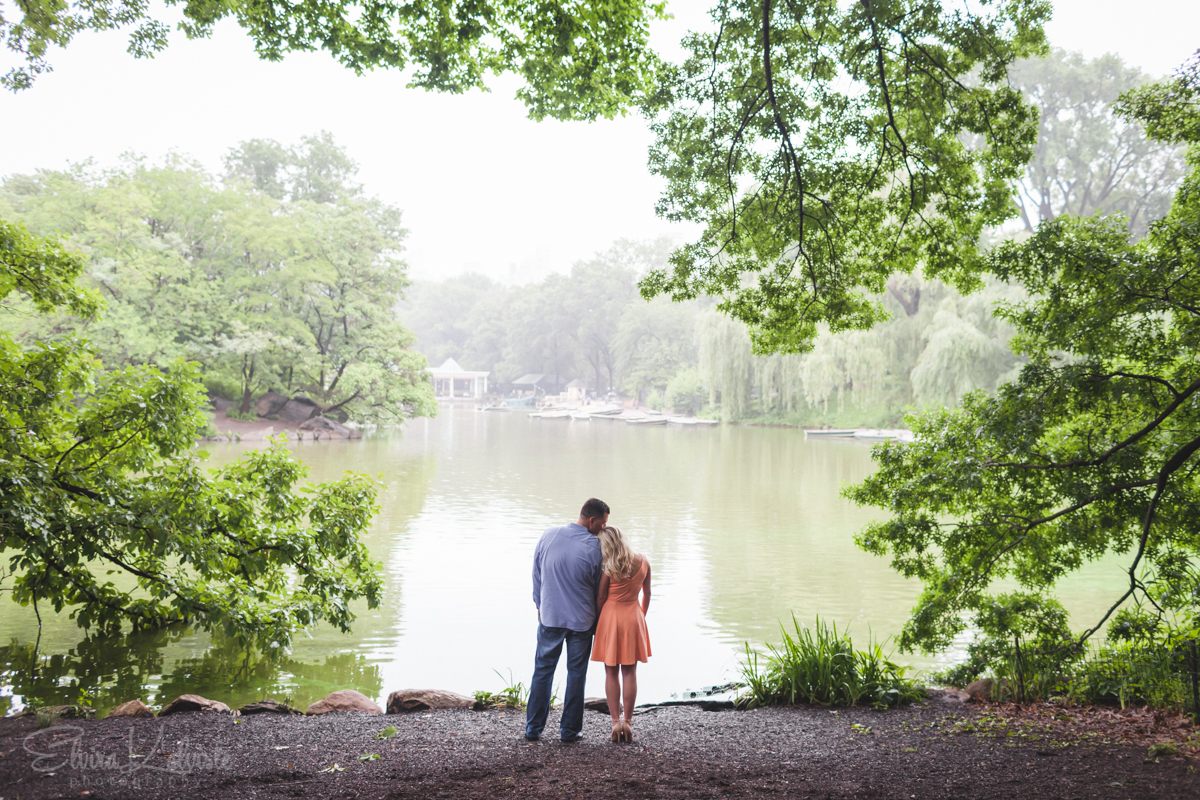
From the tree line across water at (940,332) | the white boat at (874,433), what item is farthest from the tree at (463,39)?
the white boat at (874,433)

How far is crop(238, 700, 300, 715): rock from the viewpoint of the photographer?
4.25 metres

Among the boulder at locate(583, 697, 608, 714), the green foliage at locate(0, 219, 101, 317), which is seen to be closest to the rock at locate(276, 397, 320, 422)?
the green foliage at locate(0, 219, 101, 317)

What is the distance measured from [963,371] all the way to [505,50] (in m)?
21.9

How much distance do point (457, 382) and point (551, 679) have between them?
6932cm

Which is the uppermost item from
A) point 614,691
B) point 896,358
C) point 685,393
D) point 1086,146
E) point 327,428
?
point 1086,146

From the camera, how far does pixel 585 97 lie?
5266 millimetres

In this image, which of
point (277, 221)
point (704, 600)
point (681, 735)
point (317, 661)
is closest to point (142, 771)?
point (681, 735)

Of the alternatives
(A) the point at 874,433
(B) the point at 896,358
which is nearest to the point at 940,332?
(B) the point at 896,358

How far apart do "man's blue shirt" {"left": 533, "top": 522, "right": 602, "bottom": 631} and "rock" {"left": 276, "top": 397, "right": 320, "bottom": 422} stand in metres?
26.3

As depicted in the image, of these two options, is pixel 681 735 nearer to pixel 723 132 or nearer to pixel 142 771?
pixel 142 771

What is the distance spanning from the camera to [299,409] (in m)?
28.3

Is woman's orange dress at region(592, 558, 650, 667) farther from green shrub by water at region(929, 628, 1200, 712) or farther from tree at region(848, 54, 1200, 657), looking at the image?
green shrub by water at region(929, 628, 1200, 712)

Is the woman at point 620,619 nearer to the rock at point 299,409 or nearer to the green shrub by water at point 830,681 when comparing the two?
the green shrub by water at point 830,681

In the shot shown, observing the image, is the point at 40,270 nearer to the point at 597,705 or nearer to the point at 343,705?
the point at 343,705
